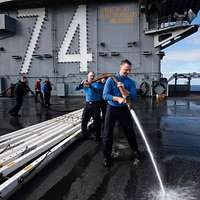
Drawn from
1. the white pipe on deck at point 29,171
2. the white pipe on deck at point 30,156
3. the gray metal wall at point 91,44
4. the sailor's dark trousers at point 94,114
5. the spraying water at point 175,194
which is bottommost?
the spraying water at point 175,194

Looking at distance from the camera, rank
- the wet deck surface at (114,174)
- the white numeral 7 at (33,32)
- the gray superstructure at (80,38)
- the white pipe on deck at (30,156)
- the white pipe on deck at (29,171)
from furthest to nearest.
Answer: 1. the white numeral 7 at (33,32)
2. the gray superstructure at (80,38)
3. the white pipe on deck at (30,156)
4. the wet deck surface at (114,174)
5. the white pipe on deck at (29,171)

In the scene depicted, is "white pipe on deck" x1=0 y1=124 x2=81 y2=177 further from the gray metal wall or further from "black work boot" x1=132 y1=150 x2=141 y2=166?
the gray metal wall

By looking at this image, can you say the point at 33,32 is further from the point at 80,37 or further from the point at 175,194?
the point at 175,194

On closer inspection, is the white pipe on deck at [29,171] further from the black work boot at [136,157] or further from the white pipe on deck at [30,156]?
the black work boot at [136,157]

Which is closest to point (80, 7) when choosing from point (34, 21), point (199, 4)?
point (34, 21)

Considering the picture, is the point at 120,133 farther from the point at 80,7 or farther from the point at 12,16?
the point at 12,16

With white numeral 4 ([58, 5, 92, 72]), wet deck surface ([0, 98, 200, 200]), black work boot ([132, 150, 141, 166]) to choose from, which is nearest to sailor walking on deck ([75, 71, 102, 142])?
wet deck surface ([0, 98, 200, 200])

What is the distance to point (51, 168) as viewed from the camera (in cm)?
452

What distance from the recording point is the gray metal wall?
21.6 meters

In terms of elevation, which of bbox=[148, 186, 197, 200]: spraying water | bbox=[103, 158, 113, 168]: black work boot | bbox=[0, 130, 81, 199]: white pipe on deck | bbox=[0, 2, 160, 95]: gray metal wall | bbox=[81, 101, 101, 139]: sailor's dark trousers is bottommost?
bbox=[148, 186, 197, 200]: spraying water

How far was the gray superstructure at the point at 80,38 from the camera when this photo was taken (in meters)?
21.5

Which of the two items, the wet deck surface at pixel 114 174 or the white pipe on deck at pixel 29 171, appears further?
the wet deck surface at pixel 114 174

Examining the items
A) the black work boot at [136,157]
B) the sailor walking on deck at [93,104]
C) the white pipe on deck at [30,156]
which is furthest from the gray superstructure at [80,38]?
the black work boot at [136,157]

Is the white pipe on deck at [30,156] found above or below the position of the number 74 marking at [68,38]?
below
